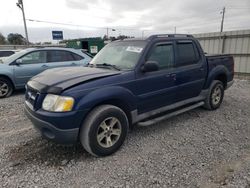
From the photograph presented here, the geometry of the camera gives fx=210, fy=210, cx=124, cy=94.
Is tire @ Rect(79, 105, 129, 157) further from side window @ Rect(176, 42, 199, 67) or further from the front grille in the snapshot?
side window @ Rect(176, 42, 199, 67)

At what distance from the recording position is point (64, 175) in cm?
277

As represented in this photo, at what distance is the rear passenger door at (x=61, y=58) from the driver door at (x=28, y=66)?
197mm

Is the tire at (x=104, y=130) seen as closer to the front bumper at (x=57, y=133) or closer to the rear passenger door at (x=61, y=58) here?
the front bumper at (x=57, y=133)

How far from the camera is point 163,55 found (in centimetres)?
392

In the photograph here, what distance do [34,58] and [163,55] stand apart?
495 centimetres

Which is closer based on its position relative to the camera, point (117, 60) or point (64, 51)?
point (117, 60)

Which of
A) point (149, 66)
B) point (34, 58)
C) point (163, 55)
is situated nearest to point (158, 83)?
point (149, 66)

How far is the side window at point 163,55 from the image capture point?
3.76m

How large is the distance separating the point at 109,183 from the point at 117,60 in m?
2.08

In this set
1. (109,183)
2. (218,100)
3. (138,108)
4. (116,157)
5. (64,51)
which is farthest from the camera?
(64,51)

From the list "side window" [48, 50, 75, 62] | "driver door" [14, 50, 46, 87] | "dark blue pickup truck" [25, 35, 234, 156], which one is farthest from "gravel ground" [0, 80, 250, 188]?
"side window" [48, 50, 75, 62]

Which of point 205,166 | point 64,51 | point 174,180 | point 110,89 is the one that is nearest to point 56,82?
point 110,89

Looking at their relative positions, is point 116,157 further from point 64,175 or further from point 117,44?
point 117,44

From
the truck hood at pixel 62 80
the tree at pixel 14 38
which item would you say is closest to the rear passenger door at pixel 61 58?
the truck hood at pixel 62 80
